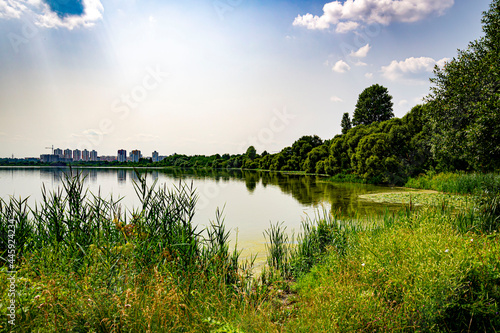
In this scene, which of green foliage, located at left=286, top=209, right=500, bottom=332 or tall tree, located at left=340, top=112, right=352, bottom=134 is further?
tall tree, located at left=340, top=112, right=352, bottom=134

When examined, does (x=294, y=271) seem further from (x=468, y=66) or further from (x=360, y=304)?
(x=468, y=66)

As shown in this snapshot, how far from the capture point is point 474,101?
10.4m

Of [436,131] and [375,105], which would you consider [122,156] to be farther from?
[436,131]

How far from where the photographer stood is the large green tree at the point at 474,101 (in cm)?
927

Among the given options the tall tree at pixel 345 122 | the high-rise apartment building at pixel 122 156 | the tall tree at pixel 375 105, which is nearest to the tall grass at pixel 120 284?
the tall tree at pixel 375 105

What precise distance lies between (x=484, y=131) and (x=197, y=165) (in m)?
67.7

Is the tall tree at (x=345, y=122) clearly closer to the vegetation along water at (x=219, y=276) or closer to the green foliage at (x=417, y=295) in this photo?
the vegetation along water at (x=219, y=276)

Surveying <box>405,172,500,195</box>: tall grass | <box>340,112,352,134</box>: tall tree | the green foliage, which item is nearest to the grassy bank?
the green foliage

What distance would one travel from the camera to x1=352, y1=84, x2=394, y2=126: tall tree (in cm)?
4256

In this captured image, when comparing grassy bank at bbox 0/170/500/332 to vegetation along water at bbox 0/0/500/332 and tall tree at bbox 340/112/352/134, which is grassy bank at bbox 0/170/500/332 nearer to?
vegetation along water at bbox 0/0/500/332

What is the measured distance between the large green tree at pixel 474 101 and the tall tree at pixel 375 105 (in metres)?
31.2

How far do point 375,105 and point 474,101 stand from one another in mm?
34876

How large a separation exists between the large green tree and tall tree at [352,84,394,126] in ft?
102

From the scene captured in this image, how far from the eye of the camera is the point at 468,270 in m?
2.82
